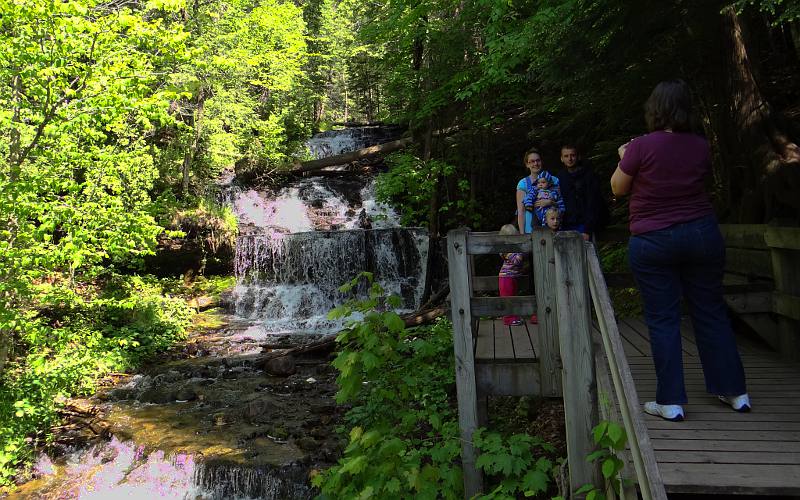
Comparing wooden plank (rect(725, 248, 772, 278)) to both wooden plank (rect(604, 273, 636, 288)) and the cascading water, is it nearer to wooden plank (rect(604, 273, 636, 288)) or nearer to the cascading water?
wooden plank (rect(604, 273, 636, 288))

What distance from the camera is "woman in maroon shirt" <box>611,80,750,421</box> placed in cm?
283

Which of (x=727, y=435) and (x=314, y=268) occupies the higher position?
(x=314, y=268)

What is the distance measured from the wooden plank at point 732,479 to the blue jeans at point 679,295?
0.52m

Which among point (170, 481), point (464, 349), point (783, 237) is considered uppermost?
point (783, 237)

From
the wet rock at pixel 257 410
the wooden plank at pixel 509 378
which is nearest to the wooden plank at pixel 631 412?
the wooden plank at pixel 509 378

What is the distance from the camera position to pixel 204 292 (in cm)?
1478

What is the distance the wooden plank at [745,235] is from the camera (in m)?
4.78

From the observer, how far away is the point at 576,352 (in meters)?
3.62

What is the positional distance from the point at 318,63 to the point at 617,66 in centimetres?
2969

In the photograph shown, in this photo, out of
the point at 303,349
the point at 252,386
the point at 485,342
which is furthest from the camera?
the point at 303,349

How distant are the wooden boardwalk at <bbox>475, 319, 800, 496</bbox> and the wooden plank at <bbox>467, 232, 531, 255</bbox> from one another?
4.12 feet

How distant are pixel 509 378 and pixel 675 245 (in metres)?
1.96

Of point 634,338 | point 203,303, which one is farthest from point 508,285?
point 203,303

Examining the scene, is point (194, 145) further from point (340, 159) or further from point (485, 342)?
point (485, 342)
